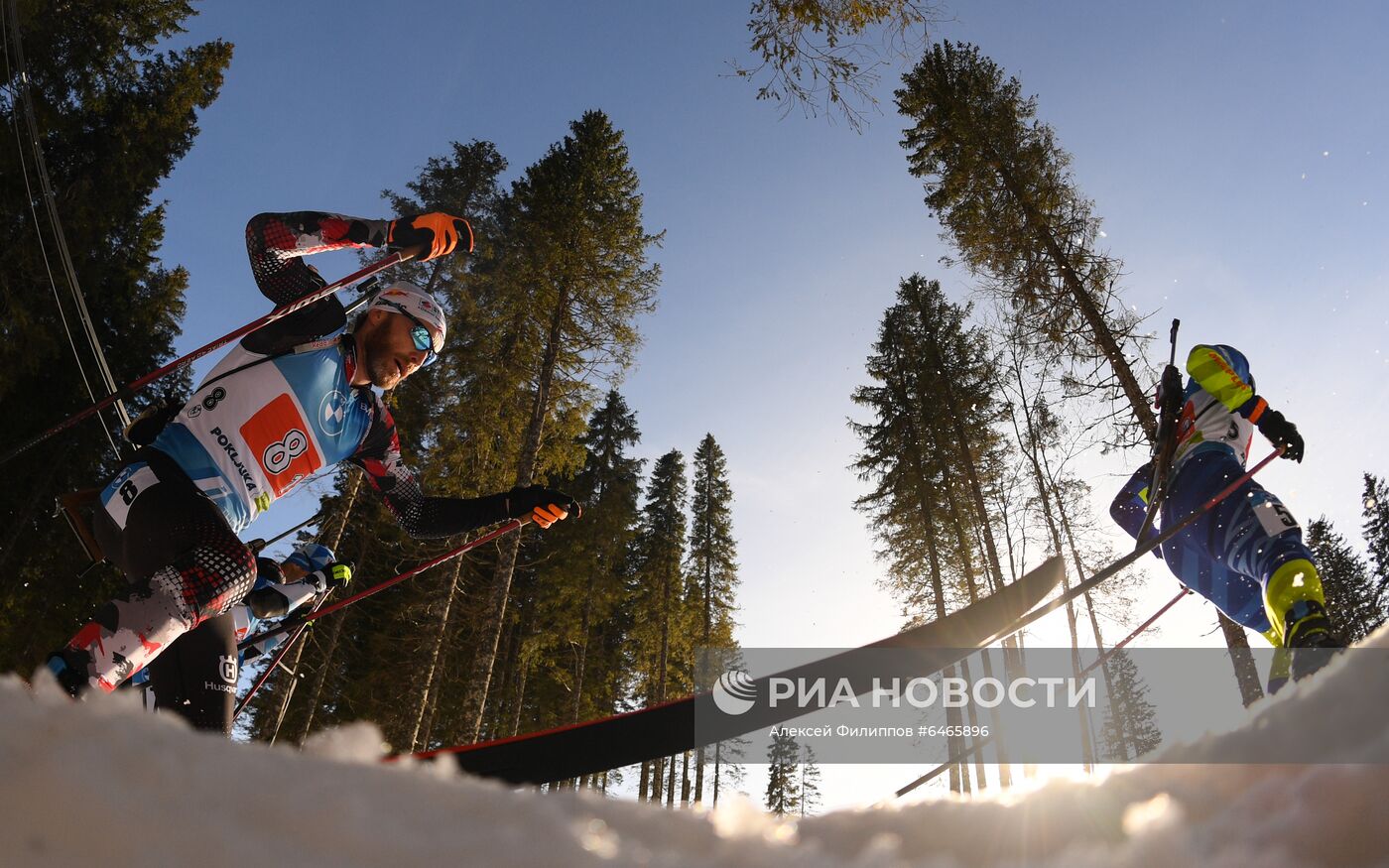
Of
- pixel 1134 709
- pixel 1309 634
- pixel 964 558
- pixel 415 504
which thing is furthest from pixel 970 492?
pixel 1134 709

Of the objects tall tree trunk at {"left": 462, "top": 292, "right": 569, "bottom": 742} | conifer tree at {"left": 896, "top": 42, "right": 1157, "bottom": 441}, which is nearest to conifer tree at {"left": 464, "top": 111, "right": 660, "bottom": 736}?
tall tree trunk at {"left": 462, "top": 292, "right": 569, "bottom": 742}

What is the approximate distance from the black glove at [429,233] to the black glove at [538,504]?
1203 mm

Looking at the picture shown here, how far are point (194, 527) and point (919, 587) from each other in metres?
18.8

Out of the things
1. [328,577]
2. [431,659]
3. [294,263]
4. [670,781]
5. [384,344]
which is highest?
[670,781]

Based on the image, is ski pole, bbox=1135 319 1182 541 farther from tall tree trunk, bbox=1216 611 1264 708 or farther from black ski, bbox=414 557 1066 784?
tall tree trunk, bbox=1216 611 1264 708

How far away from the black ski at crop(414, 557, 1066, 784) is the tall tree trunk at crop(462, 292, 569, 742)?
23.9ft

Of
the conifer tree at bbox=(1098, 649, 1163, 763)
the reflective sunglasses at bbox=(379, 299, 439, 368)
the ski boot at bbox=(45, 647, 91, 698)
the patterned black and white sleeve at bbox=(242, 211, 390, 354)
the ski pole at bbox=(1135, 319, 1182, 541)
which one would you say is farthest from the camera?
the conifer tree at bbox=(1098, 649, 1163, 763)

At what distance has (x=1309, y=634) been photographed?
2.66m

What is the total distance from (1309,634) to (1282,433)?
1356 mm

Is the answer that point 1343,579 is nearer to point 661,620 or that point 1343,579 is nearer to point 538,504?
point 661,620

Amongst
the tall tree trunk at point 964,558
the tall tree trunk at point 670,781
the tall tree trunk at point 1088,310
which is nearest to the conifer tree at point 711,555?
the tall tree trunk at point 670,781

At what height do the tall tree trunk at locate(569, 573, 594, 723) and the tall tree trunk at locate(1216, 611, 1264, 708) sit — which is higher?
the tall tree trunk at locate(569, 573, 594, 723)

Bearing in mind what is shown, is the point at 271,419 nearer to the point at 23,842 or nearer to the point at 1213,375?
the point at 23,842

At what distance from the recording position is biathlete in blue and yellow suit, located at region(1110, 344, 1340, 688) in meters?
2.90
